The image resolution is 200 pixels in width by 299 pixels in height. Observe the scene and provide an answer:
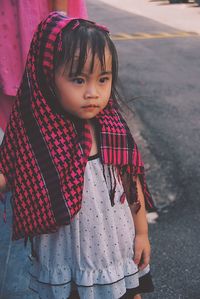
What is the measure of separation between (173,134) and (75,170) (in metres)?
3.29

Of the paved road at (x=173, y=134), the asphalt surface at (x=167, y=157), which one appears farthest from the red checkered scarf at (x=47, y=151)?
the paved road at (x=173, y=134)

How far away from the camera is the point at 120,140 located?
67.8 inches

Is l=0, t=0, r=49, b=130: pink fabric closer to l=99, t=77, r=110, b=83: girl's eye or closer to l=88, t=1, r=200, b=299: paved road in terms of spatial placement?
l=99, t=77, r=110, b=83: girl's eye

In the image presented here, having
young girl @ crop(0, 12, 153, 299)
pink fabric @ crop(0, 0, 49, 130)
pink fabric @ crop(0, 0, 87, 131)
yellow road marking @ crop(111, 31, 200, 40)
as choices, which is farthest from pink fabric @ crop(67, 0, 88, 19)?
yellow road marking @ crop(111, 31, 200, 40)

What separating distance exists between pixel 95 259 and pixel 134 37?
8.62m

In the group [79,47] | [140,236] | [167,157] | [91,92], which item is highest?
[79,47]

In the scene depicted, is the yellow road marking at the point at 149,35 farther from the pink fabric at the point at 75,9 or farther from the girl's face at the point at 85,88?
the girl's face at the point at 85,88

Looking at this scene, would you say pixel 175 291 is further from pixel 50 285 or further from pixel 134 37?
pixel 134 37

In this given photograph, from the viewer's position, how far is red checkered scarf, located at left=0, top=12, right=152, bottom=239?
1.61 meters

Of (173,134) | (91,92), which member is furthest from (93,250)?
(173,134)

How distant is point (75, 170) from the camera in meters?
1.63

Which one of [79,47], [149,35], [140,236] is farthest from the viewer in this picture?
[149,35]

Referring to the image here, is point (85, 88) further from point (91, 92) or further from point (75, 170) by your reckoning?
point (75, 170)

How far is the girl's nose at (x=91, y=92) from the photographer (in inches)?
60.9
